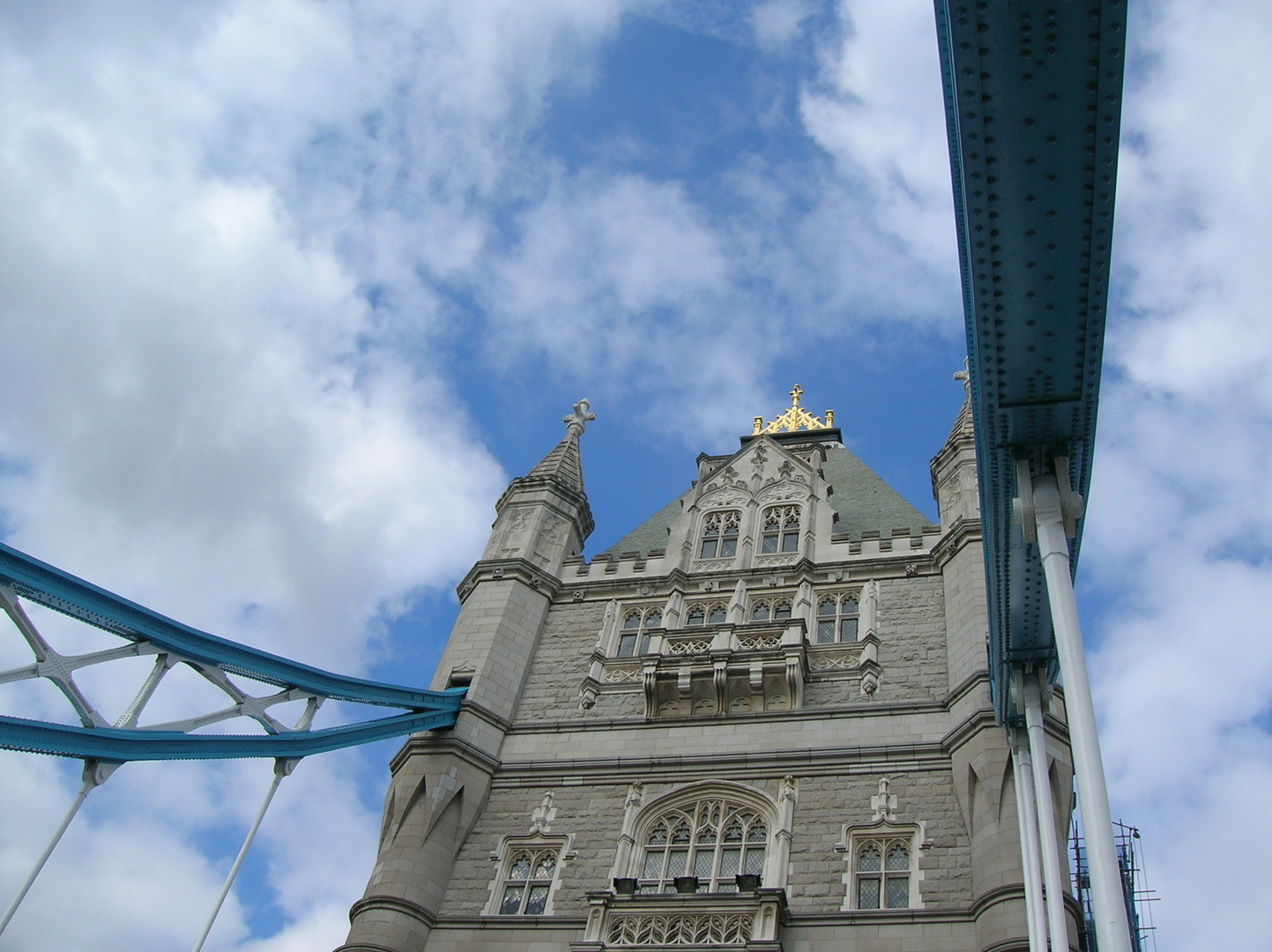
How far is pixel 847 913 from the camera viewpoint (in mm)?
15492

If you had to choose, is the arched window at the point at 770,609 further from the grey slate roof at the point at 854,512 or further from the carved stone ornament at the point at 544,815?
the carved stone ornament at the point at 544,815

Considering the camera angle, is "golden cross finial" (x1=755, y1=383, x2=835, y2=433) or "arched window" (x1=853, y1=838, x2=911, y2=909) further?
"golden cross finial" (x1=755, y1=383, x2=835, y2=433)

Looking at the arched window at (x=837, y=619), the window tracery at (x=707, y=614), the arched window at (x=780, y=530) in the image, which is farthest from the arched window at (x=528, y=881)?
the arched window at (x=780, y=530)

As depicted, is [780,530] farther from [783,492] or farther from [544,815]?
[544,815]

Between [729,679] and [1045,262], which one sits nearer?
[1045,262]

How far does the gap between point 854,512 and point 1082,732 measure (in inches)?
688

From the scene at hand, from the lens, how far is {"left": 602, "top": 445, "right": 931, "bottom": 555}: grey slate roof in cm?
2523

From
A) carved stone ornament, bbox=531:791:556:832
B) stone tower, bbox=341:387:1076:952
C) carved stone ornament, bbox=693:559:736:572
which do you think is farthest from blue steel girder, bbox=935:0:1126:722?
carved stone ornament, bbox=693:559:736:572

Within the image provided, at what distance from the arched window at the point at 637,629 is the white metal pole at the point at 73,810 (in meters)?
9.79

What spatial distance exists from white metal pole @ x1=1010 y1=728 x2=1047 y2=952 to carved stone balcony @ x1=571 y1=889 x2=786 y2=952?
132 inches

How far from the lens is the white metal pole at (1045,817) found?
11.3 m

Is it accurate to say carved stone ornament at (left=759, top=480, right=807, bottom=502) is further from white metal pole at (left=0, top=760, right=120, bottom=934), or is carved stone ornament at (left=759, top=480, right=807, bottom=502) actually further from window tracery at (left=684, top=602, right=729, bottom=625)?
white metal pole at (left=0, top=760, right=120, bottom=934)

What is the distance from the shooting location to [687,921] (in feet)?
51.0

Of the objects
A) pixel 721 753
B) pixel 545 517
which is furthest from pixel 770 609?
pixel 545 517
